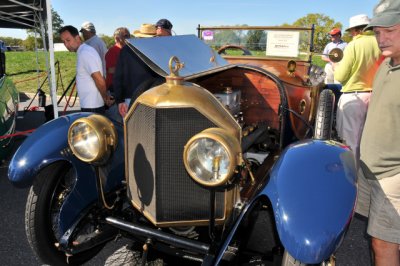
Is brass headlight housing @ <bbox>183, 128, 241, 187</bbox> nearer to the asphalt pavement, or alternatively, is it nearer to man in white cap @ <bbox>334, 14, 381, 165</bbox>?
the asphalt pavement

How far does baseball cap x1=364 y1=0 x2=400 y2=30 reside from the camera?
5.39 feet

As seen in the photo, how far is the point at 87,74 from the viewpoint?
12.1 ft

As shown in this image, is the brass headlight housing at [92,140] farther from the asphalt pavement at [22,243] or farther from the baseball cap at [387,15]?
the baseball cap at [387,15]

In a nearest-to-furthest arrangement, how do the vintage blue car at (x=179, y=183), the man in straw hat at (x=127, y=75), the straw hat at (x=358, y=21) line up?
1. the vintage blue car at (x=179, y=183)
2. the man in straw hat at (x=127, y=75)
3. the straw hat at (x=358, y=21)

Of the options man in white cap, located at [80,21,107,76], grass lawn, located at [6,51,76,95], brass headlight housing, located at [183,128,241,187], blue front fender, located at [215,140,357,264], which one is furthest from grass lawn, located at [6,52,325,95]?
blue front fender, located at [215,140,357,264]

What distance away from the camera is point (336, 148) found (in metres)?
1.68

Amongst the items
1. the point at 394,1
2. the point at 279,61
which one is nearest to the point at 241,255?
the point at 394,1

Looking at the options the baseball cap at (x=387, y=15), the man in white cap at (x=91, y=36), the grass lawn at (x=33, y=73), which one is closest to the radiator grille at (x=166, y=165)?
the baseball cap at (x=387, y=15)

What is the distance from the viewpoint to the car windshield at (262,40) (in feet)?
12.2

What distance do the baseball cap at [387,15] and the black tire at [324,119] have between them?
0.61 metres

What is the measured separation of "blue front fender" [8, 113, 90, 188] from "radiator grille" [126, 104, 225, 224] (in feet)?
1.57

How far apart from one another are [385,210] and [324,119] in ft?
2.11

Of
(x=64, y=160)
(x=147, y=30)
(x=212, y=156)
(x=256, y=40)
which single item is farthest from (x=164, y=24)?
(x=212, y=156)

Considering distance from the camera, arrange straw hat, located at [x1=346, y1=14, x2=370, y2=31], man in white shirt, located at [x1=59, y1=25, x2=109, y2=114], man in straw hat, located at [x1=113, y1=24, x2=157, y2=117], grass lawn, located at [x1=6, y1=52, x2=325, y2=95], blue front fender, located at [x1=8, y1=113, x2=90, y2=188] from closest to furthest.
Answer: blue front fender, located at [x1=8, y1=113, x2=90, y2=188] < man in straw hat, located at [x1=113, y1=24, x2=157, y2=117] < straw hat, located at [x1=346, y1=14, x2=370, y2=31] < man in white shirt, located at [x1=59, y1=25, x2=109, y2=114] < grass lawn, located at [x1=6, y1=52, x2=325, y2=95]
